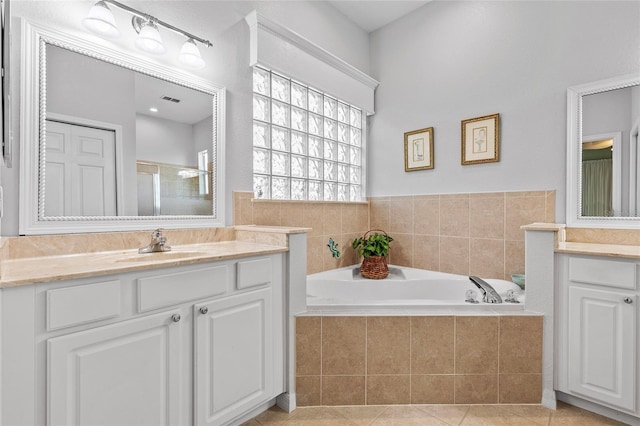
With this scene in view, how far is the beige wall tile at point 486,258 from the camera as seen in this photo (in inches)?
94.6

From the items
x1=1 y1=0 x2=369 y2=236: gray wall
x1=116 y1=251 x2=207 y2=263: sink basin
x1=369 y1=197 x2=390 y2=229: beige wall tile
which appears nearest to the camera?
x1=1 y1=0 x2=369 y2=236: gray wall

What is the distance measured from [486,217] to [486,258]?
313 millimetres

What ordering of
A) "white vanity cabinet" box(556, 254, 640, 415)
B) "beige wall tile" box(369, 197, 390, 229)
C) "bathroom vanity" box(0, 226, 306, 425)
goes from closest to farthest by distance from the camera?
"bathroom vanity" box(0, 226, 306, 425), "white vanity cabinet" box(556, 254, 640, 415), "beige wall tile" box(369, 197, 390, 229)

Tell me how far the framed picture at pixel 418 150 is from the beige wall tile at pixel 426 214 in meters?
0.27

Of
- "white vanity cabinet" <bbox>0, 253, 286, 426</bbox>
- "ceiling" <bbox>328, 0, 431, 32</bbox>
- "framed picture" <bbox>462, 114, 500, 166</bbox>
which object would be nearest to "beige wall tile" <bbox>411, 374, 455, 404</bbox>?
"white vanity cabinet" <bbox>0, 253, 286, 426</bbox>

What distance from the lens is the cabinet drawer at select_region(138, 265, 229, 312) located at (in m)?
1.20

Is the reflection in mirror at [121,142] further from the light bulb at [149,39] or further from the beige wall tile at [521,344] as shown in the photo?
the beige wall tile at [521,344]

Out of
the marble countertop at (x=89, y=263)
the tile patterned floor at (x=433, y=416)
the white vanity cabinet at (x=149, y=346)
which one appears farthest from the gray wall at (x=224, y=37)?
the tile patterned floor at (x=433, y=416)

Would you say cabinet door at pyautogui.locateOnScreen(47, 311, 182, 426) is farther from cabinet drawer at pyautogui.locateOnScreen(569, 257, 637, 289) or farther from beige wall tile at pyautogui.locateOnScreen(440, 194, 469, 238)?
beige wall tile at pyautogui.locateOnScreen(440, 194, 469, 238)

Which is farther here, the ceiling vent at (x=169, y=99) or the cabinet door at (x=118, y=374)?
the ceiling vent at (x=169, y=99)

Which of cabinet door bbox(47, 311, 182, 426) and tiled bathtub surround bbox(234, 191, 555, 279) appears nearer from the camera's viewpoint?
cabinet door bbox(47, 311, 182, 426)

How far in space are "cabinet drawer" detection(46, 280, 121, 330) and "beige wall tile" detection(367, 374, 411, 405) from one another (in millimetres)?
1329

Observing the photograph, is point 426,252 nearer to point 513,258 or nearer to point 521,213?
point 513,258

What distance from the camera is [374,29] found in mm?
3135
